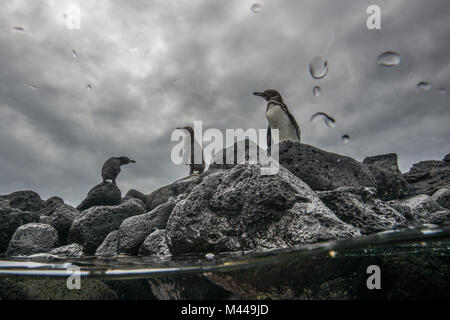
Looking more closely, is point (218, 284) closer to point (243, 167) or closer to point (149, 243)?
point (243, 167)

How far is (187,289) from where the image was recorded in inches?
88.9

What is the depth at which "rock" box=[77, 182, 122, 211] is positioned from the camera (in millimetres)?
10852

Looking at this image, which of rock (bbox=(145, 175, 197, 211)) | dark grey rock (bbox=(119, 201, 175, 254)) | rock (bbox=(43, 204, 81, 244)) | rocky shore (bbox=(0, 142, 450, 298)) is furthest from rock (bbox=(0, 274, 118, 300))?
rock (bbox=(145, 175, 197, 211))

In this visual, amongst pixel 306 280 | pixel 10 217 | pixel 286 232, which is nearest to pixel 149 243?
pixel 286 232

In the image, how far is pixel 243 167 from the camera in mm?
3850

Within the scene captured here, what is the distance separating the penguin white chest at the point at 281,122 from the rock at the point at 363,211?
17.6 ft

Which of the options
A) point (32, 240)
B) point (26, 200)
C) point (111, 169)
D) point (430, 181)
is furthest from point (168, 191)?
point (430, 181)

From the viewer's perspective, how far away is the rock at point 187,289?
7.26 feet

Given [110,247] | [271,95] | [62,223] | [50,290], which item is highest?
[271,95]

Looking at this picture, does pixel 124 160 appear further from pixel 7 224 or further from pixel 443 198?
pixel 443 198

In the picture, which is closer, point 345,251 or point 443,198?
point 345,251

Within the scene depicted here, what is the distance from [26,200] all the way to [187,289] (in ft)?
46.1

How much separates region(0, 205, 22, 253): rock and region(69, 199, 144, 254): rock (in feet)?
6.64
